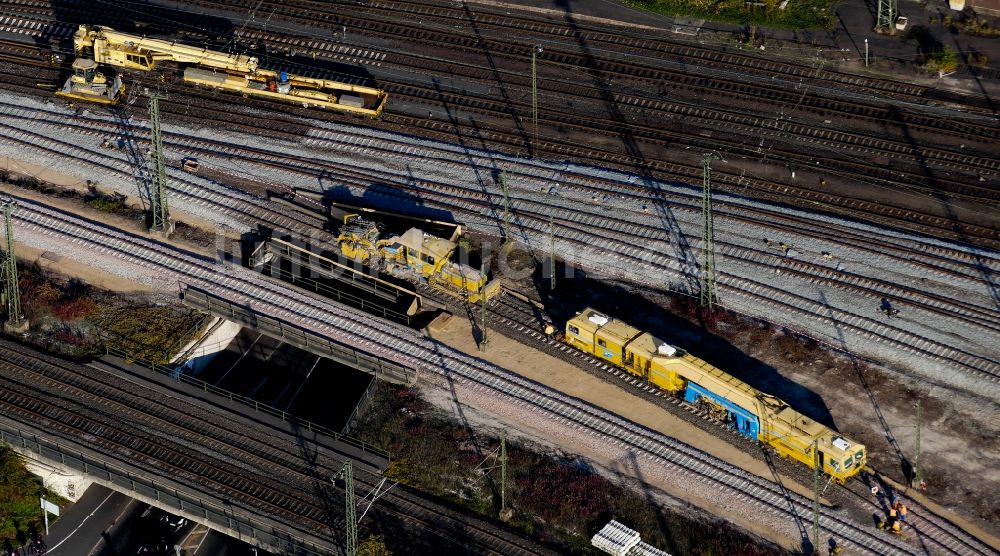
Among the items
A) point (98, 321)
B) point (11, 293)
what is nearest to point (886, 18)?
point (98, 321)

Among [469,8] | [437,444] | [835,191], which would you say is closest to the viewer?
[437,444]

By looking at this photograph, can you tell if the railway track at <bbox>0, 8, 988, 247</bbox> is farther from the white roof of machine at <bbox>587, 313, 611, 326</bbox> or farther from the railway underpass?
the railway underpass

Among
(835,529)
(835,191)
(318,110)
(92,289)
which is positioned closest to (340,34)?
(318,110)

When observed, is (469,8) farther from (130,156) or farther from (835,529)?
(835,529)

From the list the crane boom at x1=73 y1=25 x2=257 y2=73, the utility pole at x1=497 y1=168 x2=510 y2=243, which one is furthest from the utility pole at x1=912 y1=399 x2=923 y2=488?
the crane boom at x1=73 y1=25 x2=257 y2=73

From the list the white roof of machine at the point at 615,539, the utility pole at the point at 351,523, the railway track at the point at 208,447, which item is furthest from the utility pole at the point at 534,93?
the utility pole at the point at 351,523
